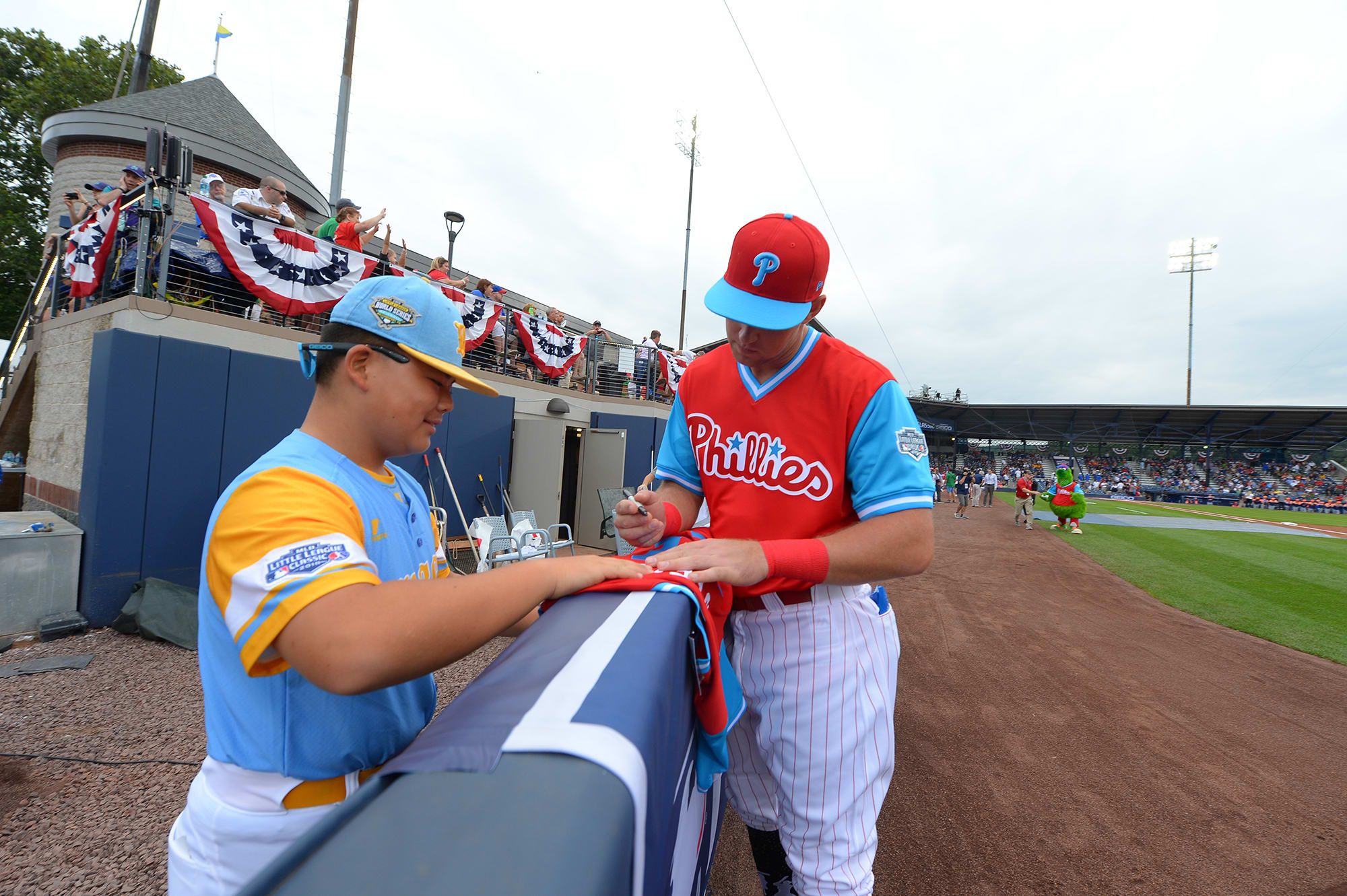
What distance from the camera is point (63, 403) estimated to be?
6.04 meters

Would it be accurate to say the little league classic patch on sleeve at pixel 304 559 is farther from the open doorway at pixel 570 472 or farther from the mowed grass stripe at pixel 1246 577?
the open doorway at pixel 570 472

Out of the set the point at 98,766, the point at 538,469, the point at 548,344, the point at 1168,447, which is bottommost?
the point at 98,766

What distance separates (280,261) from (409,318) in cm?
720

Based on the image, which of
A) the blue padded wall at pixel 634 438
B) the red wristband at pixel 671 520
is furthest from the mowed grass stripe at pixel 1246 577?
the blue padded wall at pixel 634 438

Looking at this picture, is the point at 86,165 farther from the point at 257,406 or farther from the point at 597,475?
the point at 597,475

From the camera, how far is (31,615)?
486 centimetres

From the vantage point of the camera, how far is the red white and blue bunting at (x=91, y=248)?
6.21 m

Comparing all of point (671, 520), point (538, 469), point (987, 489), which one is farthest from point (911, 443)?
point (987, 489)

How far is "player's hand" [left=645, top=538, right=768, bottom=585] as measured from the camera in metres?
1.29

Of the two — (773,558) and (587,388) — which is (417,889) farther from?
(587,388)

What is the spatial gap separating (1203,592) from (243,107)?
2636 centimetres

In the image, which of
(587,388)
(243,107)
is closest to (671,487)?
(587,388)

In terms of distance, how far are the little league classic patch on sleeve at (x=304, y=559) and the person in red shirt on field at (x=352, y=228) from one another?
7949 millimetres

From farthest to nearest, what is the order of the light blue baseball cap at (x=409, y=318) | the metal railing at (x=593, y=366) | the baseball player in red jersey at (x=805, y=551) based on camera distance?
the metal railing at (x=593, y=366) → the baseball player in red jersey at (x=805, y=551) → the light blue baseball cap at (x=409, y=318)
